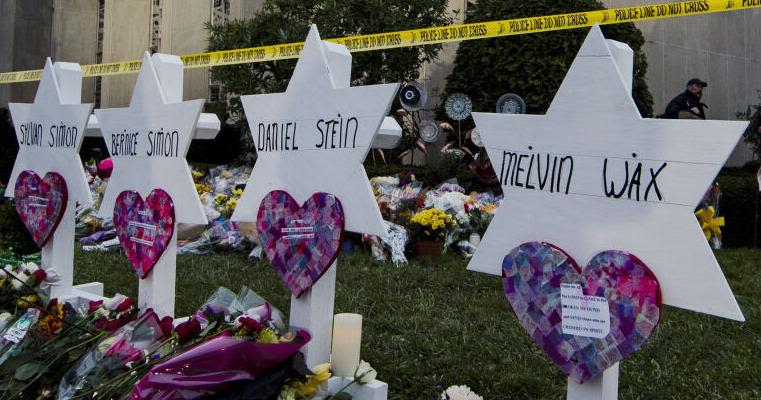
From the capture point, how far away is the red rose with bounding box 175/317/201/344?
2.31m

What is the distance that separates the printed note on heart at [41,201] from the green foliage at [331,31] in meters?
7.60

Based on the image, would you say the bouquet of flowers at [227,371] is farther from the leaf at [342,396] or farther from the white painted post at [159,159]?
the white painted post at [159,159]

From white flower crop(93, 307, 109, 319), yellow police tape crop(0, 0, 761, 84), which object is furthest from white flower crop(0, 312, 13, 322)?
yellow police tape crop(0, 0, 761, 84)

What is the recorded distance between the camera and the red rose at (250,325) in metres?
2.25

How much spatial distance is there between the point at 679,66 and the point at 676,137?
12.7 meters

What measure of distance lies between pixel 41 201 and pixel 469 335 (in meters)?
2.52

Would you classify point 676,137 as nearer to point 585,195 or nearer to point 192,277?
point 585,195

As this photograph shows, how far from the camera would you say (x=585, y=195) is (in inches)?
74.9

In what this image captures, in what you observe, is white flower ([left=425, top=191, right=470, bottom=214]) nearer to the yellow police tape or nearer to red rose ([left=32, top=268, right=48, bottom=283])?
the yellow police tape

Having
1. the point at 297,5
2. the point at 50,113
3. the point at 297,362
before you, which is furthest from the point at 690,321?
the point at 297,5

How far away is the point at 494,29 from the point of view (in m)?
6.14

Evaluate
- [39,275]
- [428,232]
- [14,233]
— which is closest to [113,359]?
[39,275]

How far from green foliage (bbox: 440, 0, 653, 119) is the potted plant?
13.1ft

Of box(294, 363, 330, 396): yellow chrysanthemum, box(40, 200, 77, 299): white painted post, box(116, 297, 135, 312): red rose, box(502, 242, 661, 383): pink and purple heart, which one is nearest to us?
box(502, 242, 661, 383): pink and purple heart
